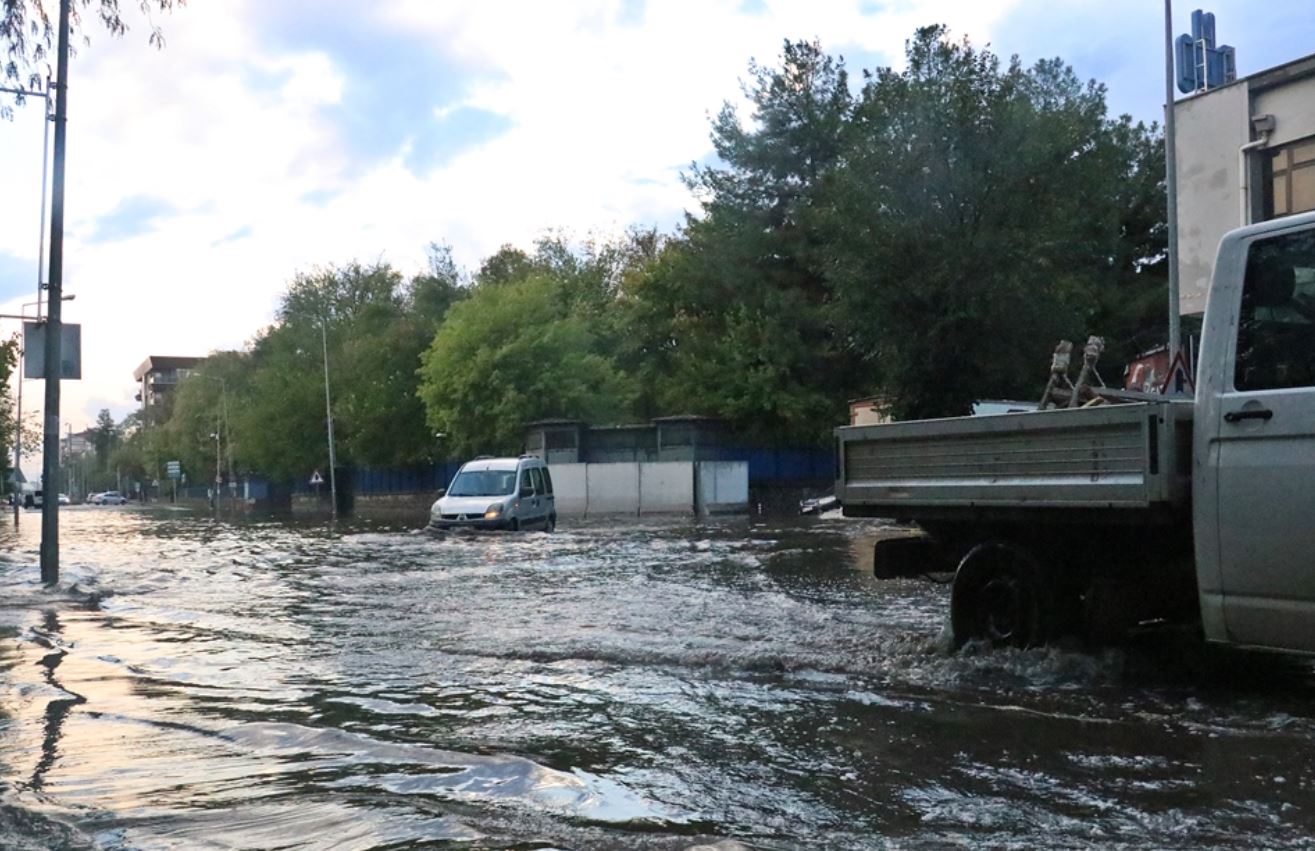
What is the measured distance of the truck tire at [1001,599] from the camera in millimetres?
6961

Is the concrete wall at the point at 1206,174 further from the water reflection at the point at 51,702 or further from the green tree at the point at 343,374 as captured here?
the green tree at the point at 343,374

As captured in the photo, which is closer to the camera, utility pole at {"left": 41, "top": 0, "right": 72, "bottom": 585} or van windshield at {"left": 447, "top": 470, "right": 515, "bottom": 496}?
utility pole at {"left": 41, "top": 0, "right": 72, "bottom": 585}

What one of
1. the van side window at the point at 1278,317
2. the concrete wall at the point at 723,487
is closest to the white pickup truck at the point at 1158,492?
the van side window at the point at 1278,317

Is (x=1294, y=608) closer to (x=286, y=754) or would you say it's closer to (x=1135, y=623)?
(x=1135, y=623)

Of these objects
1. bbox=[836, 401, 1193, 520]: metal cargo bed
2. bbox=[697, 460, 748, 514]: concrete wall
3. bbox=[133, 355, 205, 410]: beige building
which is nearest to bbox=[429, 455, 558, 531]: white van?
bbox=[697, 460, 748, 514]: concrete wall

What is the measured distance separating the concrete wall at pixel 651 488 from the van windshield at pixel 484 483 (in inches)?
574

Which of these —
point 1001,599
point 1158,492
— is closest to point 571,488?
point 1001,599

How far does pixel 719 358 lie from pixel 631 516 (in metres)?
8.87

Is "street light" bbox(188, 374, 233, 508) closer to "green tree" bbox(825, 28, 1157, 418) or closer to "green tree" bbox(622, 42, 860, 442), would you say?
"green tree" bbox(622, 42, 860, 442)

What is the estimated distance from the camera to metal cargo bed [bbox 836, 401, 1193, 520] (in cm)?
588

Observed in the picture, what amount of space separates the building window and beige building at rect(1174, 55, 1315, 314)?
2cm

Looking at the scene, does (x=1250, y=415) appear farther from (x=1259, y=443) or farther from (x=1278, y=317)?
(x=1278, y=317)

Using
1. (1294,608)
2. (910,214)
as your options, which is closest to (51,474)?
(1294,608)

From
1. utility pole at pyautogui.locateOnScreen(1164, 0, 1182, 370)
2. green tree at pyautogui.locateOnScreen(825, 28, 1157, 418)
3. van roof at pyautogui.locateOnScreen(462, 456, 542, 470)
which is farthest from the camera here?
green tree at pyautogui.locateOnScreen(825, 28, 1157, 418)
